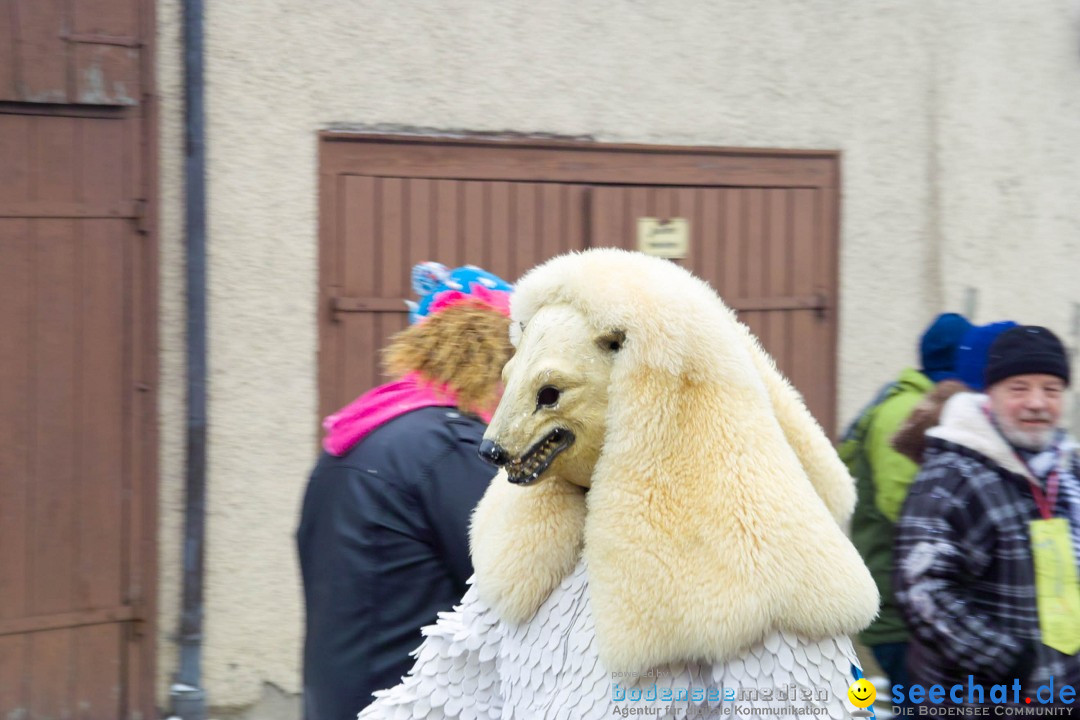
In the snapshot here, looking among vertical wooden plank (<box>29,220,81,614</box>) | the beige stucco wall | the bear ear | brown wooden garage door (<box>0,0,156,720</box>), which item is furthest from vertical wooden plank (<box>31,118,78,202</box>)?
the bear ear

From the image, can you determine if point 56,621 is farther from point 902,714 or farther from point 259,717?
point 902,714

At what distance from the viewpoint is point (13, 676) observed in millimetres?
4406

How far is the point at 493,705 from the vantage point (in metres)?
2.01

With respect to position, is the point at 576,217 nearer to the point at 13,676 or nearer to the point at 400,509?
the point at 13,676

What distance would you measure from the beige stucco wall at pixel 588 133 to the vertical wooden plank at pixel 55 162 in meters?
0.35

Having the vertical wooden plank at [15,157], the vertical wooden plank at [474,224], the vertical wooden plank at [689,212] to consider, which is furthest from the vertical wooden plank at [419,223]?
the vertical wooden plank at [15,157]

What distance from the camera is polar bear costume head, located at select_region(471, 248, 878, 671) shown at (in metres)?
1.57

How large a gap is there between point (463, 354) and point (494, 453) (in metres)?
0.91

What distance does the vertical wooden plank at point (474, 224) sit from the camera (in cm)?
514

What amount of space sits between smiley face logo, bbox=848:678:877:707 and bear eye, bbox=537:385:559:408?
1.85ft

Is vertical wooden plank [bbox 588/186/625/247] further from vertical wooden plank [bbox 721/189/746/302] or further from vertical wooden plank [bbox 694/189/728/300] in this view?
vertical wooden plank [bbox 721/189/746/302]

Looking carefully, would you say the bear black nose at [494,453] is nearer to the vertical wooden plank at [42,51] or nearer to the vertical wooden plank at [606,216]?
the vertical wooden plank at [42,51]

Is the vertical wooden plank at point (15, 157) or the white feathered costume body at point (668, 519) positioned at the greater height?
the vertical wooden plank at point (15, 157)

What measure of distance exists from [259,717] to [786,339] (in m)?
2.95
